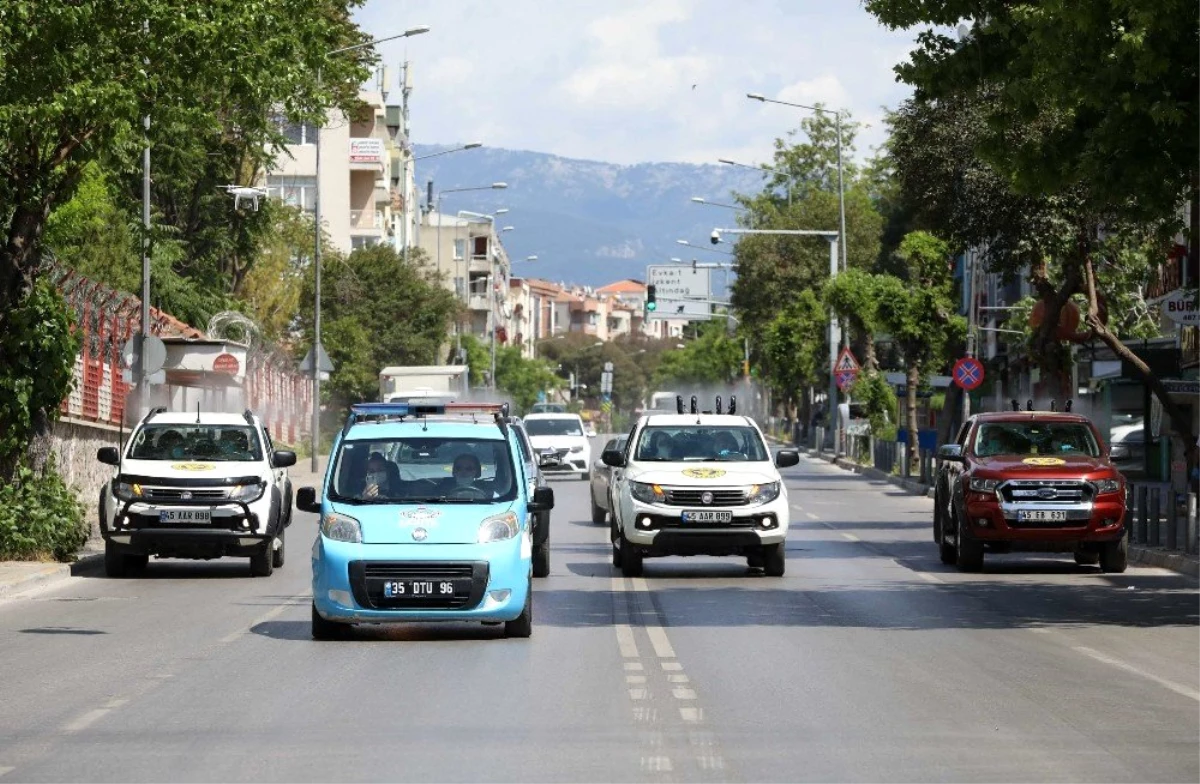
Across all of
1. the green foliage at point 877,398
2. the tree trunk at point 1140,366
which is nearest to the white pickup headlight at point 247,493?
the tree trunk at point 1140,366

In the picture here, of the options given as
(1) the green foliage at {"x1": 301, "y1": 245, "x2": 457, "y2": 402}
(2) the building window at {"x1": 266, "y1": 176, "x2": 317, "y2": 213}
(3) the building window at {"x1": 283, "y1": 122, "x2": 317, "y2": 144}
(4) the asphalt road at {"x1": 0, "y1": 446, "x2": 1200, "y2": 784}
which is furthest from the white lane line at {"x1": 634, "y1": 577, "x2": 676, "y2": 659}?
(2) the building window at {"x1": 266, "y1": 176, "x2": 317, "y2": 213}

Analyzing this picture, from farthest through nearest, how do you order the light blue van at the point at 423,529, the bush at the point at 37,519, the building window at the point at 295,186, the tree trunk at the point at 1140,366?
the building window at the point at 295,186
the tree trunk at the point at 1140,366
the bush at the point at 37,519
the light blue van at the point at 423,529

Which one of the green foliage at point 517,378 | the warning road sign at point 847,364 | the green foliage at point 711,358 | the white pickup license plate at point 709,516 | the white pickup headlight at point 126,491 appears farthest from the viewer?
the green foliage at point 711,358

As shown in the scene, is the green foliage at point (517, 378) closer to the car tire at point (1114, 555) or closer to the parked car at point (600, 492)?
the parked car at point (600, 492)

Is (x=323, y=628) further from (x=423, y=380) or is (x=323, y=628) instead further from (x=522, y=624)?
(x=423, y=380)

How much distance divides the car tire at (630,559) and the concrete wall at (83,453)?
39.9ft

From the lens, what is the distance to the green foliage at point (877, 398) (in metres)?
75.0

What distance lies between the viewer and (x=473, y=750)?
11.2m

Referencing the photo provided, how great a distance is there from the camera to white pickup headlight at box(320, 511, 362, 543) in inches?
686

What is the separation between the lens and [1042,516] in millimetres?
26094

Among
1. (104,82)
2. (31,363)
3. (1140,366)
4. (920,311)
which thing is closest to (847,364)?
(920,311)

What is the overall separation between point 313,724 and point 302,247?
206 ft

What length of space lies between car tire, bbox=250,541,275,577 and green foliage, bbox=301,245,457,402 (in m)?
59.2

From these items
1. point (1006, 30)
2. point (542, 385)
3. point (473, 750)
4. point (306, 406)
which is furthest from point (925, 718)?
point (542, 385)
